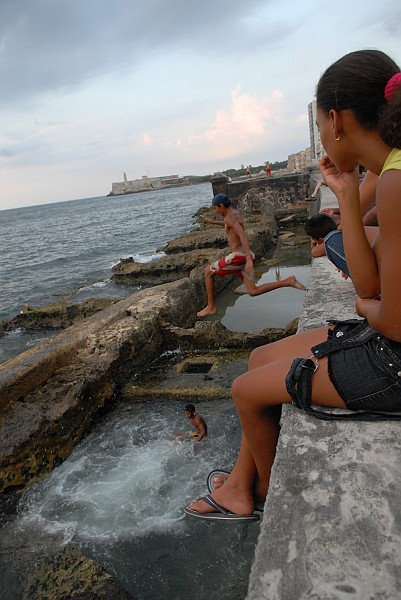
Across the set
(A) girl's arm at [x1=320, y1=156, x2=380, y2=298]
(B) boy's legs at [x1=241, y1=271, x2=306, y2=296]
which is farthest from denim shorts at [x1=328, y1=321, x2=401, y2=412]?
(B) boy's legs at [x1=241, y1=271, x2=306, y2=296]

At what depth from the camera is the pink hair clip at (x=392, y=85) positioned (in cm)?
140

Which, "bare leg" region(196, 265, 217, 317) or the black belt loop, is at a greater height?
the black belt loop

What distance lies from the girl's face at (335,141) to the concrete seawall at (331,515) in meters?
1.05

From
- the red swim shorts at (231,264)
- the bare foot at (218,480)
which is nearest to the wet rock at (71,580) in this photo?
the bare foot at (218,480)

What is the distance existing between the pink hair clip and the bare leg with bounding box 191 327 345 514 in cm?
98

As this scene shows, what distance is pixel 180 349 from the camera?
20.9 feet

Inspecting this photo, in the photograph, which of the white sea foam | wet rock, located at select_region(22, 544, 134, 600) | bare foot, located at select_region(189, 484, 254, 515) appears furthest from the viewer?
the white sea foam

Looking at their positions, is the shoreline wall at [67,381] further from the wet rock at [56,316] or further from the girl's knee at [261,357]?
the wet rock at [56,316]

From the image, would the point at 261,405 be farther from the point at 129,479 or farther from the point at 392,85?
the point at 129,479

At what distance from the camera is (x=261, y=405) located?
6.30ft

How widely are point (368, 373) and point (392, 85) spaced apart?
991 mm

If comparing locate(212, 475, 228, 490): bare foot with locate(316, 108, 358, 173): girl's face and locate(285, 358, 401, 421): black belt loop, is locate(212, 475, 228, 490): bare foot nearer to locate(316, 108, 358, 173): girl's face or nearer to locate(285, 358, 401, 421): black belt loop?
locate(285, 358, 401, 421): black belt loop

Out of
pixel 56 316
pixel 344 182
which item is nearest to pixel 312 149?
pixel 56 316

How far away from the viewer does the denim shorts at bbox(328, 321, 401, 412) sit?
1590mm
